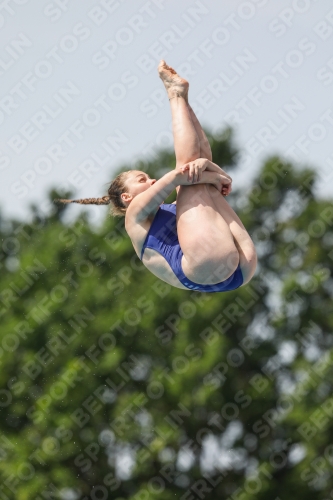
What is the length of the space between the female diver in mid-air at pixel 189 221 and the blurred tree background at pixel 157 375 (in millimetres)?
11599

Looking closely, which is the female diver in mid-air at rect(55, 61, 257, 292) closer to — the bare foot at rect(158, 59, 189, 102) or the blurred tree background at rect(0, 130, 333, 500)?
the bare foot at rect(158, 59, 189, 102)

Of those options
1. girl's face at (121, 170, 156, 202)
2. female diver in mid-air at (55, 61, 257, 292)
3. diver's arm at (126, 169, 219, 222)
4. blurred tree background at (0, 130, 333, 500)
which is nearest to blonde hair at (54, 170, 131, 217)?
girl's face at (121, 170, 156, 202)

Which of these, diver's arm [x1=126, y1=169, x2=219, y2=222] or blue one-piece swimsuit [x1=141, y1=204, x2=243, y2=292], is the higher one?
diver's arm [x1=126, y1=169, x2=219, y2=222]

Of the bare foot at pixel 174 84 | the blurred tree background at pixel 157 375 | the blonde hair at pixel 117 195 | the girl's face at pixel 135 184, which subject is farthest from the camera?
the blurred tree background at pixel 157 375

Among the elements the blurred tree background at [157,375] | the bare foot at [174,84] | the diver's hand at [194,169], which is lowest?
the blurred tree background at [157,375]

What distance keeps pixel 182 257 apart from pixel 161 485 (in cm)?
1224

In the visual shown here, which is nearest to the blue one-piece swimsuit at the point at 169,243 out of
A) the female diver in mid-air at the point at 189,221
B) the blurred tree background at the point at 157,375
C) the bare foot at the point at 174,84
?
the female diver in mid-air at the point at 189,221

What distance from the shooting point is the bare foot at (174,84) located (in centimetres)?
581

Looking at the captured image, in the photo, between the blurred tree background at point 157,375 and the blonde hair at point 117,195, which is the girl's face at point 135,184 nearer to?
the blonde hair at point 117,195

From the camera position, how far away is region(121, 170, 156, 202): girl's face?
609cm

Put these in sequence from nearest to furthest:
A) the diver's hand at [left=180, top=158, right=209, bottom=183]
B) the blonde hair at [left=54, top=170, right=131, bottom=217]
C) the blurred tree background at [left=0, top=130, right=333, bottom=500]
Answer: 1. the diver's hand at [left=180, top=158, right=209, bottom=183]
2. the blonde hair at [left=54, top=170, right=131, bottom=217]
3. the blurred tree background at [left=0, top=130, right=333, bottom=500]

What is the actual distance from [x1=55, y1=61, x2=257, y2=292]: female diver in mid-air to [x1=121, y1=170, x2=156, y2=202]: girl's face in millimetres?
35

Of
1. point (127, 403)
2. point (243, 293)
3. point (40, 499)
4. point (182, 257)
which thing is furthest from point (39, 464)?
point (182, 257)

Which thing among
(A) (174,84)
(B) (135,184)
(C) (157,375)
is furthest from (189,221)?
(C) (157,375)
